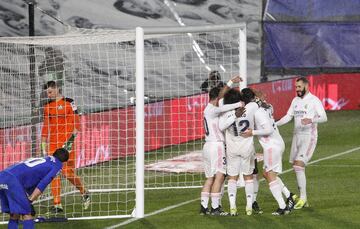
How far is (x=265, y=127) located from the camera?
17.2 meters

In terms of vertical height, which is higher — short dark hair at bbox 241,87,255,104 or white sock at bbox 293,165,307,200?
short dark hair at bbox 241,87,255,104

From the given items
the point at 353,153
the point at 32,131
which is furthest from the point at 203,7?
the point at 32,131

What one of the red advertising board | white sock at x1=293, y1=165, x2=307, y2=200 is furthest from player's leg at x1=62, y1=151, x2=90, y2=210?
white sock at x1=293, y1=165, x2=307, y2=200

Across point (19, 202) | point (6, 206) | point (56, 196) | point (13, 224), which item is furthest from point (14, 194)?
point (56, 196)

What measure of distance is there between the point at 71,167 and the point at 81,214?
918 mm

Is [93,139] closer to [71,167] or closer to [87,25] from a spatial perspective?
[71,167]

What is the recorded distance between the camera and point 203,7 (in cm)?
4662

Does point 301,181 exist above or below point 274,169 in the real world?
below

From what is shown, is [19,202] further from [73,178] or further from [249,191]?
[249,191]

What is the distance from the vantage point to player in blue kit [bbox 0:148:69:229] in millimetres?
14414

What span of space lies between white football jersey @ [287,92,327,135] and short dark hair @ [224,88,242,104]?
56.0 inches

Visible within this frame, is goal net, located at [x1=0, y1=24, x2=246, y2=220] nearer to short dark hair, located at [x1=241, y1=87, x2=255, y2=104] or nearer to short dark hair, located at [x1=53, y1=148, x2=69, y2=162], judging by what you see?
short dark hair, located at [x1=241, y1=87, x2=255, y2=104]

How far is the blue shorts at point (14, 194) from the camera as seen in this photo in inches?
568

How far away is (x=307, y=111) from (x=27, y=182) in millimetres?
5483
